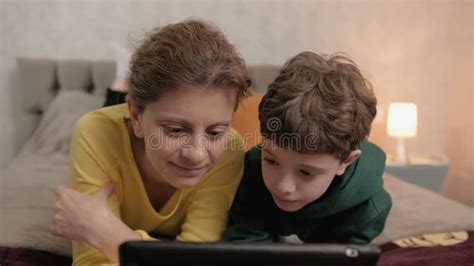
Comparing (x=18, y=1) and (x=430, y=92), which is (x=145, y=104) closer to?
(x=18, y=1)

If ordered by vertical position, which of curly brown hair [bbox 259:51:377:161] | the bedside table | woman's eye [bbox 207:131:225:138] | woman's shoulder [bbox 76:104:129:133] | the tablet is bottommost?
the bedside table

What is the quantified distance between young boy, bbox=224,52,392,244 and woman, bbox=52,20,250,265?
0.21 feet

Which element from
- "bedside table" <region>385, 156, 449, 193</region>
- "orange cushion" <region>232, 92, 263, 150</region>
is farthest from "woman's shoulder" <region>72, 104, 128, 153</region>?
"bedside table" <region>385, 156, 449, 193</region>

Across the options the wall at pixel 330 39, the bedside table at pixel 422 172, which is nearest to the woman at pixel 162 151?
the wall at pixel 330 39

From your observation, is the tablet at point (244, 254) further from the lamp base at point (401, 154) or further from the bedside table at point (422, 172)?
the lamp base at point (401, 154)

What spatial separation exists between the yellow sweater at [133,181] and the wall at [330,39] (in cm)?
145

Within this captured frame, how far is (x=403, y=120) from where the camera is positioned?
8.89ft

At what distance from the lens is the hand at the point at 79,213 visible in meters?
0.97

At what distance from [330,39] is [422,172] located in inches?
34.8

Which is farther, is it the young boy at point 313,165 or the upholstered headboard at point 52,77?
the upholstered headboard at point 52,77

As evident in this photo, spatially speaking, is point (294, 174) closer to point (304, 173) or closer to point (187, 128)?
point (304, 173)

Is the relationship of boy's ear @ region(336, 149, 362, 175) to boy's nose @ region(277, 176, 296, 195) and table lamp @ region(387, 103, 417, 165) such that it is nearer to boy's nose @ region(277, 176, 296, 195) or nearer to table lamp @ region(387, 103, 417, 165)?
boy's nose @ region(277, 176, 296, 195)

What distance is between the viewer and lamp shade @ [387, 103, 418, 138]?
8.86ft

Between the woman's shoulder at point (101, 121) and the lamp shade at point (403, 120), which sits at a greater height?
the woman's shoulder at point (101, 121)
